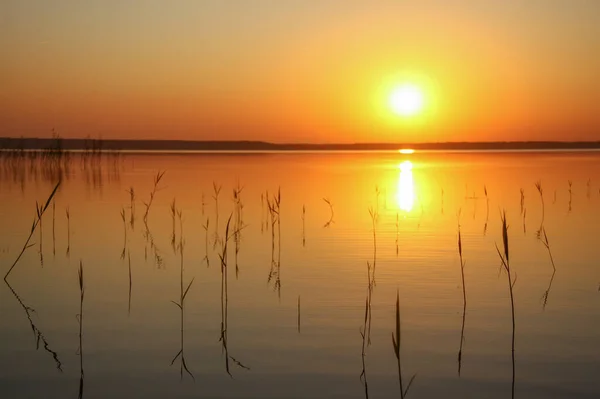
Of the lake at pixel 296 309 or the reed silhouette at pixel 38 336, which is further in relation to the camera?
the reed silhouette at pixel 38 336

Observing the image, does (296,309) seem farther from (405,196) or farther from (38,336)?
(405,196)

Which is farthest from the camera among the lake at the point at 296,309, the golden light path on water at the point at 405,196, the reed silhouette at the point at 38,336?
the golden light path on water at the point at 405,196

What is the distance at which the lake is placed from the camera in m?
5.23

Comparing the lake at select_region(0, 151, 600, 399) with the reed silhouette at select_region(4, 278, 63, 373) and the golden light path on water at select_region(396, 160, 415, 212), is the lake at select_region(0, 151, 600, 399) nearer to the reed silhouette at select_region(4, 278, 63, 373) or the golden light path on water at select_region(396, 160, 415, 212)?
the reed silhouette at select_region(4, 278, 63, 373)

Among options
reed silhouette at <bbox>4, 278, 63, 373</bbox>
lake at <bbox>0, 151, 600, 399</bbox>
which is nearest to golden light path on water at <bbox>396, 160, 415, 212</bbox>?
lake at <bbox>0, 151, 600, 399</bbox>

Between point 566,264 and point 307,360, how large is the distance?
4.94 meters

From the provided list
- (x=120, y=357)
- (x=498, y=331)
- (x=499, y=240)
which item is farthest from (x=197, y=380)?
(x=499, y=240)

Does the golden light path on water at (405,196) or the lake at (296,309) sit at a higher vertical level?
the golden light path on water at (405,196)

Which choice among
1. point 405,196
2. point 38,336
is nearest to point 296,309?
point 38,336

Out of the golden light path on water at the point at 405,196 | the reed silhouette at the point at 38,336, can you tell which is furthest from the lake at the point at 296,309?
the golden light path on water at the point at 405,196

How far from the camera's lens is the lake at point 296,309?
5.23 meters

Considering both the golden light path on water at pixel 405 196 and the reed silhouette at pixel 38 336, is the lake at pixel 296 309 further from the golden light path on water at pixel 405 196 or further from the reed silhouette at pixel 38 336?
the golden light path on water at pixel 405 196

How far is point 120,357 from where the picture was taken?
5.65 metres

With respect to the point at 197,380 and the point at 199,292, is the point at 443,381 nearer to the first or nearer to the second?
the point at 197,380
